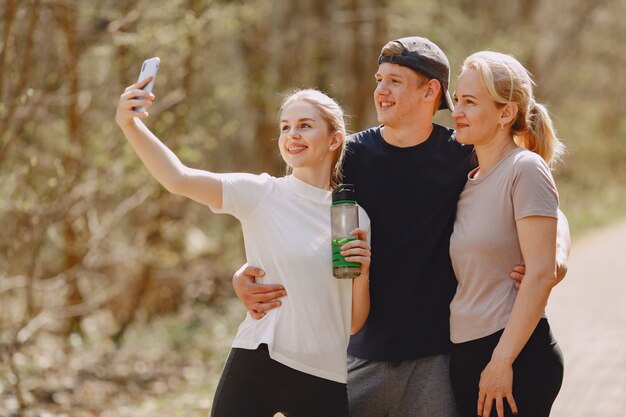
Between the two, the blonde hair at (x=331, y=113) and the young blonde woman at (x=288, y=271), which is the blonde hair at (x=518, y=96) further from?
the young blonde woman at (x=288, y=271)

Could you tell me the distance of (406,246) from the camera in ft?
11.2

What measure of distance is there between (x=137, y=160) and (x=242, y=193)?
5.69m

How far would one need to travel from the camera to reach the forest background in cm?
764

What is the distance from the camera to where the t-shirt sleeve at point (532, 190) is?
3059 millimetres

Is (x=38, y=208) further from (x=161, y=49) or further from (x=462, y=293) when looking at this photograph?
(x=462, y=293)

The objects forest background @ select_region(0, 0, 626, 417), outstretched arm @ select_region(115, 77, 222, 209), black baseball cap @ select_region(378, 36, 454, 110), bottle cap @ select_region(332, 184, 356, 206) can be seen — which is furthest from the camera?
forest background @ select_region(0, 0, 626, 417)

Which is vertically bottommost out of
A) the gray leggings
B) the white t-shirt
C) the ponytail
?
the gray leggings

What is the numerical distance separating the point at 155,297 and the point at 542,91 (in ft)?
35.8

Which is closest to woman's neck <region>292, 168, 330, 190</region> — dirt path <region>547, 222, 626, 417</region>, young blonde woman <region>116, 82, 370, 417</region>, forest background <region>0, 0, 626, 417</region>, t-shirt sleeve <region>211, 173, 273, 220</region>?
young blonde woman <region>116, 82, 370, 417</region>

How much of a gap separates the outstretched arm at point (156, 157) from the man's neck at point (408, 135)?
831 millimetres

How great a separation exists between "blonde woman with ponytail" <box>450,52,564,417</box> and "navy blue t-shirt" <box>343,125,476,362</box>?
9 centimetres

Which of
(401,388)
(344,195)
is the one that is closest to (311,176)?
(344,195)

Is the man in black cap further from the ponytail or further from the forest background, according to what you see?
the forest background

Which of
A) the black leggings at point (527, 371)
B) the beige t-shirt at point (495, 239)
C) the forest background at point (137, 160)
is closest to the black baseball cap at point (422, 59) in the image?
the beige t-shirt at point (495, 239)
